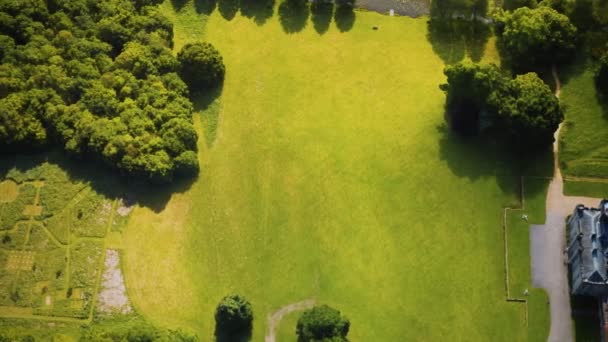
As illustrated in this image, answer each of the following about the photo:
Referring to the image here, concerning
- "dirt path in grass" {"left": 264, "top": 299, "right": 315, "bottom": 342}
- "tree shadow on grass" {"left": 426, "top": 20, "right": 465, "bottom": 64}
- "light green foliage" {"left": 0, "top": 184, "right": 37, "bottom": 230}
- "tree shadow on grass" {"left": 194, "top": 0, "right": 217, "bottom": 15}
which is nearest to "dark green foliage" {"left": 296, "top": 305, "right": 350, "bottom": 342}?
"dirt path in grass" {"left": 264, "top": 299, "right": 315, "bottom": 342}

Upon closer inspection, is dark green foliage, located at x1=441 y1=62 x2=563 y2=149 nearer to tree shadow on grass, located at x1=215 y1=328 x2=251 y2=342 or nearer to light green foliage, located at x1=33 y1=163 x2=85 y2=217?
tree shadow on grass, located at x1=215 y1=328 x2=251 y2=342

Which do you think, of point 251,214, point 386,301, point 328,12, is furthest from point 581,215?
point 328,12

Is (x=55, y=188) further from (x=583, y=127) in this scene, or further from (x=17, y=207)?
(x=583, y=127)

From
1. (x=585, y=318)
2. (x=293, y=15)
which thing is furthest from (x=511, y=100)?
(x=293, y=15)

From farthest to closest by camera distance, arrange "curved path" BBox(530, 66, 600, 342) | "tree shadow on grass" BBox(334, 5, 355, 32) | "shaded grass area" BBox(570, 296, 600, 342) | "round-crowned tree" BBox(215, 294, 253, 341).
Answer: "tree shadow on grass" BBox(334, 5, 355, 32) < "curved path" BBox(530, 66, 600, 342) < "shaded grass area" BBox(570, 296, 600, 342) < "round-crowned tree" BBox(215, 294, 253, 341)

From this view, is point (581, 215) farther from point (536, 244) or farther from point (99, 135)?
point (99, 135)

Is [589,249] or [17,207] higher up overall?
[17,207]

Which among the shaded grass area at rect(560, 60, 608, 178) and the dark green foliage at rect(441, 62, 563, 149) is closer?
the dark green foliage at rect(441, 62, 563, 149)
